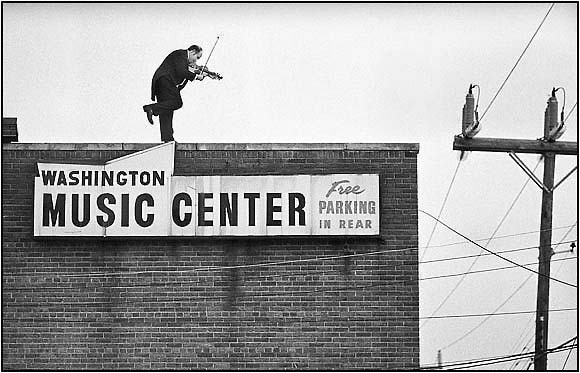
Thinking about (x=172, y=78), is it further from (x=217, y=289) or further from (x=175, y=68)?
(x=217, y=289)

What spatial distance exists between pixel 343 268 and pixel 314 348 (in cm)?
138

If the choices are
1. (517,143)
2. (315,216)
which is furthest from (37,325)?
(517,143)

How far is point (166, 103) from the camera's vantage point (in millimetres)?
22812

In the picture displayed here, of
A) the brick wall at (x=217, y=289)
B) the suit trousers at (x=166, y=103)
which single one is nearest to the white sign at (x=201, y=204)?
the brick wall at (x=217, y=289)

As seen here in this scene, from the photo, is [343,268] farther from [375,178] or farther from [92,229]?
[92,229]

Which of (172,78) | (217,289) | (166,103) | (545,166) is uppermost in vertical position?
(172,78)

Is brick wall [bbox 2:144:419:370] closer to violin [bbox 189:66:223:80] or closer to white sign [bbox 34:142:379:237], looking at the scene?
white sign [bbox 34:142:379:237]

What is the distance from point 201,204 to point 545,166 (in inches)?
276

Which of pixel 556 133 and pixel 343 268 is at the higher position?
pixel 556 133

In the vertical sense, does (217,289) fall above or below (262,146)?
below

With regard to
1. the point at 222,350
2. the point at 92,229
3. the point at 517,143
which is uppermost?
the point at 517,143

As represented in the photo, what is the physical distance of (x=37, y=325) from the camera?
2202cm

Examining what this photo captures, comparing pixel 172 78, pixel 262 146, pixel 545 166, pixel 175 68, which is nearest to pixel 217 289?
pixel 262 146

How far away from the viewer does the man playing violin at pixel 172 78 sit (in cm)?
2281
